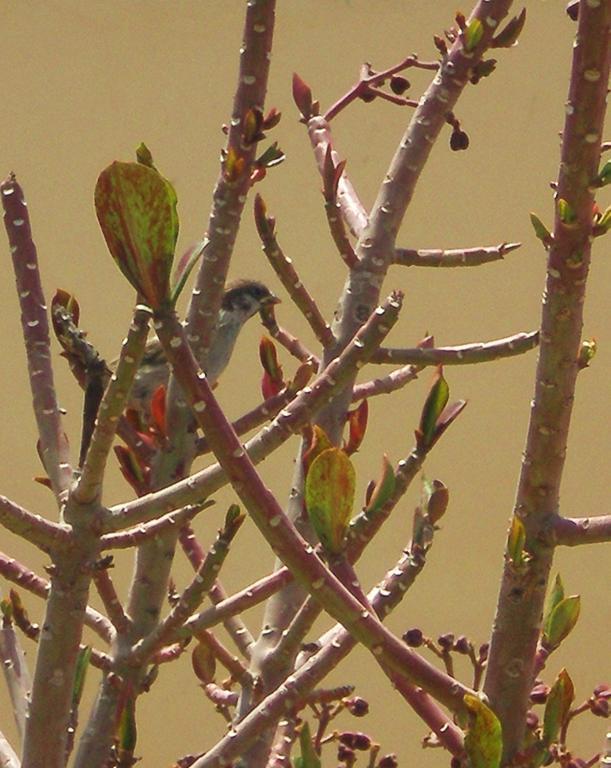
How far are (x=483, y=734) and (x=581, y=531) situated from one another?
0.14 meters

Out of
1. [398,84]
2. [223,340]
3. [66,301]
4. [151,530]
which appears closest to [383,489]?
[151,530]

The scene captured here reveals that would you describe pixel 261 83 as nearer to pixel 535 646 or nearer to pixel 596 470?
pixel 535 646

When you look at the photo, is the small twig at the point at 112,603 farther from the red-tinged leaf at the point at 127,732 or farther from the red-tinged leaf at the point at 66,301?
the red-tinged leaf at the point at 66,301

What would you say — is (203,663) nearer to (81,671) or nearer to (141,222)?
(81,671)

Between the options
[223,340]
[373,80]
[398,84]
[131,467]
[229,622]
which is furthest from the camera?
[223,340]

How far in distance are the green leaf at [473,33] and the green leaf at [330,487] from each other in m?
0.68

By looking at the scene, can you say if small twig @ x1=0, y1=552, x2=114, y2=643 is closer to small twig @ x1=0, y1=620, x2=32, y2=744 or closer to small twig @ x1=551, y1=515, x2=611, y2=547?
small twig @ x1=0, y1=620, x2=32, y2=744

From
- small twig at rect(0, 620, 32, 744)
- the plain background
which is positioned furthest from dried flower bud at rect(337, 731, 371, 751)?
the plain background

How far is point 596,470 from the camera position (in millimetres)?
2861

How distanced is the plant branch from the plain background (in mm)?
1931

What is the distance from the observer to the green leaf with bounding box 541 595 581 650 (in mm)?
869

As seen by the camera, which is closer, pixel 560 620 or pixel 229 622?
pixel 560 620

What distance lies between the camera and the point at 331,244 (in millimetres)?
2965

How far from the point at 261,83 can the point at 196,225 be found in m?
1.81
